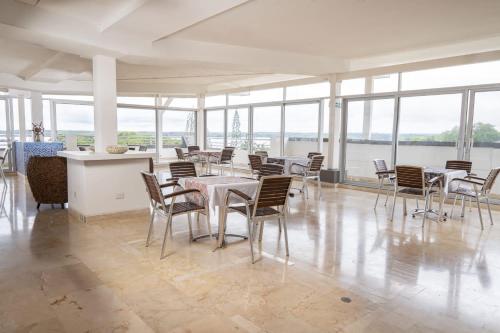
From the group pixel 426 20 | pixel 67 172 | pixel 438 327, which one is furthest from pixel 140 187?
pixel 426 20

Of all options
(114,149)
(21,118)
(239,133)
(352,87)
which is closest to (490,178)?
(352,87)

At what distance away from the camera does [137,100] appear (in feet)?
39.0

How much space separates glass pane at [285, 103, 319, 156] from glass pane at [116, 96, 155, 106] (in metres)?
5.23

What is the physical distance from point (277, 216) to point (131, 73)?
758 cm

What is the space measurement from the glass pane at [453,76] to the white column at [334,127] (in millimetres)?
1535

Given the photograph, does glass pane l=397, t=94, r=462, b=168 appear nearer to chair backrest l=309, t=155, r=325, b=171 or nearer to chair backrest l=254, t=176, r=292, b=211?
chair backrest l=309, t=155, r=325, b=171

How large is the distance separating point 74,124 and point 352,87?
900 cm

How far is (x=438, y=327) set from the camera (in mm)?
2258

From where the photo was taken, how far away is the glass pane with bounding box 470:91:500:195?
19.4 feet

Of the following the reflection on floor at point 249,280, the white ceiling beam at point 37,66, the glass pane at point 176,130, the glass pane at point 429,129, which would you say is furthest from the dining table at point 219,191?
the glass pane at point 176,130

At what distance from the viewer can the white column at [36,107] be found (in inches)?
362

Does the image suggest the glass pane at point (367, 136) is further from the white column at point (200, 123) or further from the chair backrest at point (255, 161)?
the white column at point (200, 123)

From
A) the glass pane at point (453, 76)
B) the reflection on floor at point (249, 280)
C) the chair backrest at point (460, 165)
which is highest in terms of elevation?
the glass pane at point (453, 76)

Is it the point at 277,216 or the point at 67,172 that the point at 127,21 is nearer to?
the point at 67,172
